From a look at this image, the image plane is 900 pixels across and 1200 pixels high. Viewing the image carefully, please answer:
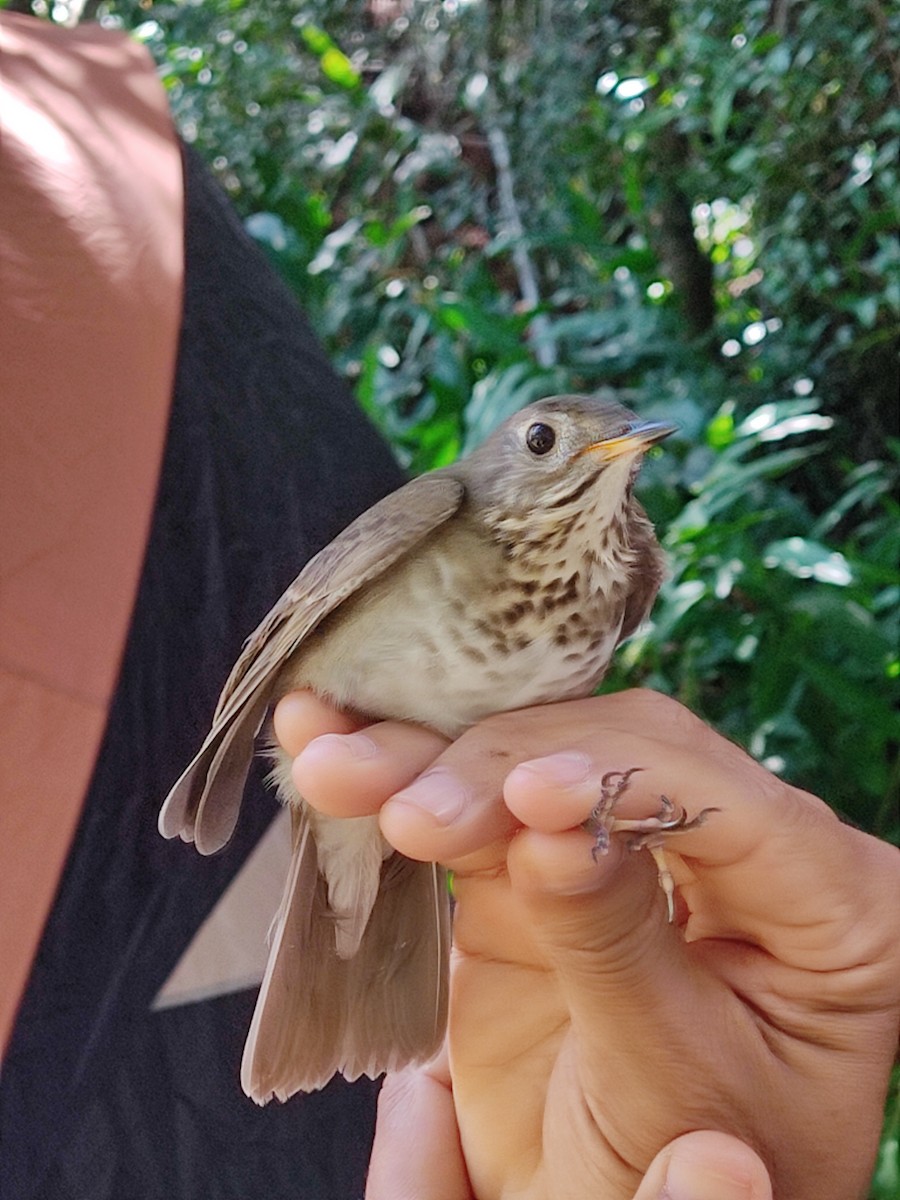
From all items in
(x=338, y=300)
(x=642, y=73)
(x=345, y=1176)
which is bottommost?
(x=345, y=1176)

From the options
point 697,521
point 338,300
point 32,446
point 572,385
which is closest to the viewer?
point 32,446

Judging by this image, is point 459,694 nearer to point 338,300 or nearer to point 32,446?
point 32,446

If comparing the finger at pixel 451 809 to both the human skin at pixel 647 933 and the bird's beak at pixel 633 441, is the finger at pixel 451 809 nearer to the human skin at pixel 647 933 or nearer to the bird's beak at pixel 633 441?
the human skin at pixel 647 933

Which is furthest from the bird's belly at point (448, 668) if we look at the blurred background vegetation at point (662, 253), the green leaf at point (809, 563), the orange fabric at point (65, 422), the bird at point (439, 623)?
the green leaf at point (809, 563)

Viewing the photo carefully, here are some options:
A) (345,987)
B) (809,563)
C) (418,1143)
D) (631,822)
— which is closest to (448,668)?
(631,822)

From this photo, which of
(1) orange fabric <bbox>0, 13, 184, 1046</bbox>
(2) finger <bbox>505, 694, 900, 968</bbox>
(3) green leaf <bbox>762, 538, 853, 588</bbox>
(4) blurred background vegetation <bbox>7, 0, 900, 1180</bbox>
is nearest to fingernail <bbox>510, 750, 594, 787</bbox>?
(2) finger <bbox>505, 694, 900, 968</bbox>

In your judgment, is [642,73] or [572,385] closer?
[572,385]

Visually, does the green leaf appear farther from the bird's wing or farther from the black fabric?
the bird's wing

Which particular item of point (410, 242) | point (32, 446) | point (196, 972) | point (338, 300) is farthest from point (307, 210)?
point (196, 972)
